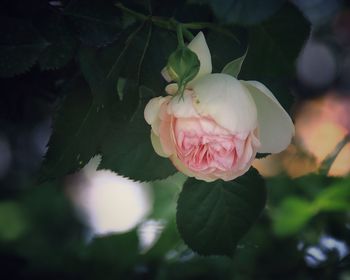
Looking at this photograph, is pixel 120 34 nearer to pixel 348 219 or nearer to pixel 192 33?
pixel 192 33

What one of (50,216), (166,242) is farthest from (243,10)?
(50,216)

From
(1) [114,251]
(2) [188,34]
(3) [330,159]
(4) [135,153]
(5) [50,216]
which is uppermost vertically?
(2) [188,34]

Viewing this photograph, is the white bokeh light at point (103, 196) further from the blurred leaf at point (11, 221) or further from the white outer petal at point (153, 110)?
the white outer petal at point (153, 110)

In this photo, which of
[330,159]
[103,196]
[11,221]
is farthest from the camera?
[103,196]

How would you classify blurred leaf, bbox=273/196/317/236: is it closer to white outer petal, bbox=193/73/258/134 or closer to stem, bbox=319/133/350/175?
stem, bbox=319/133/350/175

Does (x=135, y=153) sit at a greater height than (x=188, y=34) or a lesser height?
lesser

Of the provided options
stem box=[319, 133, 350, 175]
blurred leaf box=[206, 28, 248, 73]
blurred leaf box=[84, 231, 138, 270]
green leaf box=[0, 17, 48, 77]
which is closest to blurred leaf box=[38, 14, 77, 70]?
green leaf box=[0, 17, 48, 77]

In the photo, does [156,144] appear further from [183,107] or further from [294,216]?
[294,216]

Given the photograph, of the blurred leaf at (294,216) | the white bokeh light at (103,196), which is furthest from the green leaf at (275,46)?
the white bokeh light at (103,196)
